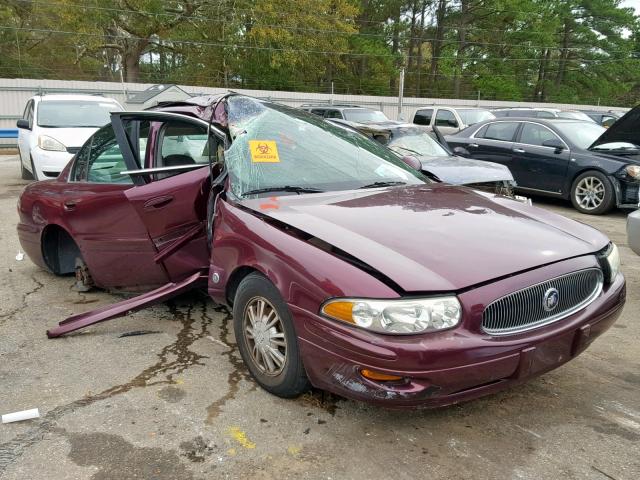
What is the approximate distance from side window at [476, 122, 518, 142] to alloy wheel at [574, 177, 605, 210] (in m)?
1.64

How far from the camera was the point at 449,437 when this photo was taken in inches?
105

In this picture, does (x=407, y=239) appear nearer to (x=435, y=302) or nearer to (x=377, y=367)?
(x=435, y=302)

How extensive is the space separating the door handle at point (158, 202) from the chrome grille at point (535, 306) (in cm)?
224

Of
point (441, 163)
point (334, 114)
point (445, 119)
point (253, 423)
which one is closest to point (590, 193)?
point (441, 163)

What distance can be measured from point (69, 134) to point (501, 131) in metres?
7.69

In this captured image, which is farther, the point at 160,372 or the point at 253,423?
the point at 160,372

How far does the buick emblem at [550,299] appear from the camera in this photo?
253 cm

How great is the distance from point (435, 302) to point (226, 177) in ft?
5.48

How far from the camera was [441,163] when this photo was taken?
25.2 ft

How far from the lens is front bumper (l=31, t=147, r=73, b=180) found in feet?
29.6

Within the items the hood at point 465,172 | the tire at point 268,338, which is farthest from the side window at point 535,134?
the tire at point 268,338

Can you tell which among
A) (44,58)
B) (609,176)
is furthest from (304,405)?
(44,58)

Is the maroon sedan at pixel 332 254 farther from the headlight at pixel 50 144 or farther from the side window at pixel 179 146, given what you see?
the headlight at pixel 50 144

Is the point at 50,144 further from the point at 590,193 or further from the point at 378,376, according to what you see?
the point at 590,193
